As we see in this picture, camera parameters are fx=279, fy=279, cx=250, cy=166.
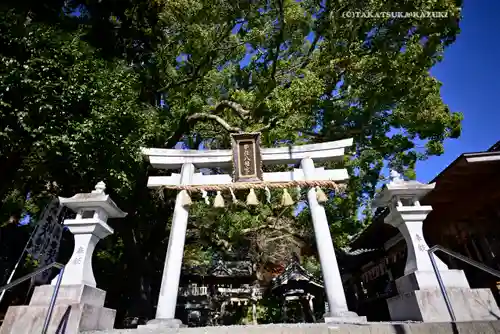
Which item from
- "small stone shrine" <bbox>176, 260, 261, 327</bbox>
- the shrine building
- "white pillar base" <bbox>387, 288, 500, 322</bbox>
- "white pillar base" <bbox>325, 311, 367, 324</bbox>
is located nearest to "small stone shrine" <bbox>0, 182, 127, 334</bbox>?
"white pillar base" <bbox>325, 311, 367, 324</bbox>

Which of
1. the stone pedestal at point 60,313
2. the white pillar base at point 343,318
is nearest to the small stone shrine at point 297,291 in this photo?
the white pillar base at point 343,318

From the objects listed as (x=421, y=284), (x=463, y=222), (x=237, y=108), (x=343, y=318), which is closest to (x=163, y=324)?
(x=343, y=318)

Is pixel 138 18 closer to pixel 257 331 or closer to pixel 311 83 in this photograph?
pixel 311 83

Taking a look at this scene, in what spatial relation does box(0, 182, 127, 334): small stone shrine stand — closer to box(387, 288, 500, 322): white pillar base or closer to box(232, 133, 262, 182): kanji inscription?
box(232, 133, 262, 182): kanji inscription

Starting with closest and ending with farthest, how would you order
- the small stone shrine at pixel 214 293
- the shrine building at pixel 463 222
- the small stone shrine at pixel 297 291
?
the shrine building at pixel 463 222
the small stone shrine at pixel 297 291
the small stone shrine at pixel 214 293

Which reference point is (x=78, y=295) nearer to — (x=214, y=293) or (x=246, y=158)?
(x=246, y=158)

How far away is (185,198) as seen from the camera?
6855mm

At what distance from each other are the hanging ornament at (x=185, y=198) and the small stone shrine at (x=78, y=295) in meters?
1.40

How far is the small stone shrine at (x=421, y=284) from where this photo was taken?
4574 mm

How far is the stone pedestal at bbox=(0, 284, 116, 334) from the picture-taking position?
4.39 metres

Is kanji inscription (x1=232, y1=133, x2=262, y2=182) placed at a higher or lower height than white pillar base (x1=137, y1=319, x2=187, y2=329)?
higher

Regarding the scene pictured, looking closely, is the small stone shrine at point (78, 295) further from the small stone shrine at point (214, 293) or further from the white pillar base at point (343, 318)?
the small stone shrine at point (214, 293)

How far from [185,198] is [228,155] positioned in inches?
62.7

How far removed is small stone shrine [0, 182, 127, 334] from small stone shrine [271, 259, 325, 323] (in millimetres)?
10918
